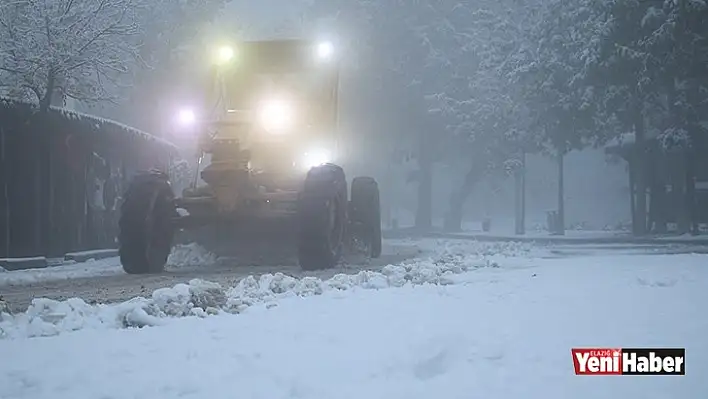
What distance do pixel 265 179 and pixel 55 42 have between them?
8.92m

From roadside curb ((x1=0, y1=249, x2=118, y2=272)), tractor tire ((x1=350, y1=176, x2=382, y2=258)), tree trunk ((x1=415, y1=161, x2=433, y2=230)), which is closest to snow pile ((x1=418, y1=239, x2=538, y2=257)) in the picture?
tractor tire ((x1=350, y1=176, x2=382, y2=258))

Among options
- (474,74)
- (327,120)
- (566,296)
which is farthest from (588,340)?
(474,74)

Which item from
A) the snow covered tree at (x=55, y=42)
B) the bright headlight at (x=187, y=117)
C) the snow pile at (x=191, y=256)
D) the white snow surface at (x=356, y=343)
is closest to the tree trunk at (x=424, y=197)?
the snow covered tree at (x=55, y=42)

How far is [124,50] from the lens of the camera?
23031 mm

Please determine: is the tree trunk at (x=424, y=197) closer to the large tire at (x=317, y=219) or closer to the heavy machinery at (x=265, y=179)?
the heavy machinery at (x=265, y=179)

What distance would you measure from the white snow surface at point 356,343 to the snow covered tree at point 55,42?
39.9ft

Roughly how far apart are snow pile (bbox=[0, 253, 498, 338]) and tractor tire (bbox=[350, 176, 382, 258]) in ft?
19.1

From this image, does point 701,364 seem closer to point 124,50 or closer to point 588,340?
point 588,340

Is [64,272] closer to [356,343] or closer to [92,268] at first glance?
[92,268]

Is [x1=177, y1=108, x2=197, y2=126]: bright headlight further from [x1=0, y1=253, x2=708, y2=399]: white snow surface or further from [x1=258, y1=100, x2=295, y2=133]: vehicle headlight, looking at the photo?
[x1=0, y1=253, x2=708, y2=399]: white snow surface

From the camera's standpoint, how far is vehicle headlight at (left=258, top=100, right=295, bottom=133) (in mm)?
13242

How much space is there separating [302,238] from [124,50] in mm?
Result: 13716

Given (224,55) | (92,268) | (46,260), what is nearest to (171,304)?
(92,268)

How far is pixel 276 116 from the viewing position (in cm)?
1341
